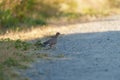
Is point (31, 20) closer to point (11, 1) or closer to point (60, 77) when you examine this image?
point (11, 1)

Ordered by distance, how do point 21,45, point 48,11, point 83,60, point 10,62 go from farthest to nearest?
point 48,11, point 21,45, point 83,60, point 10,62

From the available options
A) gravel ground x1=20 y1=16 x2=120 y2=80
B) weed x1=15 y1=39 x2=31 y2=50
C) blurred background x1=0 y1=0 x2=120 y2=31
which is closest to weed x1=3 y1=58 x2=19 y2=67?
gravel ground x1=20 y1=16 x2=120 y2=80

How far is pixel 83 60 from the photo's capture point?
1448cm

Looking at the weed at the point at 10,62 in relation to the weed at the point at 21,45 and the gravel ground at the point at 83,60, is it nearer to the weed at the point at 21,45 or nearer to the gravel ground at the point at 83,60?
the gravel ground at the point at 83,60

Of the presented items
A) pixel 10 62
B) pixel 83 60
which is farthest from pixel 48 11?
pixel 10 62

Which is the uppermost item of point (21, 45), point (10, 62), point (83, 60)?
point (21, 45)

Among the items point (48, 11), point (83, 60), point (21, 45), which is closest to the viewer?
point (83, 60)

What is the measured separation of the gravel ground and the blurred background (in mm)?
5266

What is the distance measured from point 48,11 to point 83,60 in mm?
20537

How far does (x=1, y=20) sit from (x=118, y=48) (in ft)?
31.3

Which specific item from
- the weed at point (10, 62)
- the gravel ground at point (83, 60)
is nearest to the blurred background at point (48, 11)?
the gravel ground at point (83, 60)

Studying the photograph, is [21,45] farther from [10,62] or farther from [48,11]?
[48,11]

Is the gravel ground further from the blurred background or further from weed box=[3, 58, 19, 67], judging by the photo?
the blurred background

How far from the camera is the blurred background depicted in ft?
82.2
